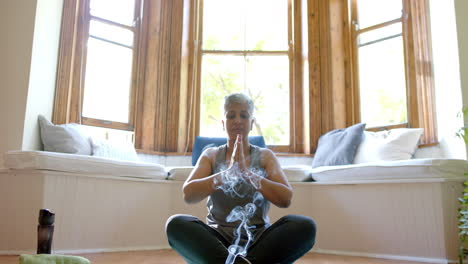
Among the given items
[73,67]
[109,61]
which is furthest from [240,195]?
[109,61]

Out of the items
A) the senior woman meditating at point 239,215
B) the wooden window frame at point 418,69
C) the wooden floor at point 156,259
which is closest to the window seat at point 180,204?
the wooden floor at point 156,259

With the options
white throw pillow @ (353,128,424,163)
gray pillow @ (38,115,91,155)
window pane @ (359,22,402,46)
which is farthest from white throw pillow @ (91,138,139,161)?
window pane @ (359,22,402,46)

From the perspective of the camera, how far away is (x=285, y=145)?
4156mm

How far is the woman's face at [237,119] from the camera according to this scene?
1.78 metres

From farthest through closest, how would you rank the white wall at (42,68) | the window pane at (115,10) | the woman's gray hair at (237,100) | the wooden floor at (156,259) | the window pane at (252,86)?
the window pane at (252,86) → the window pane at (115,10) → the white wall at (42,68) → the wooden floor at (156,259) → the woman's gray hair at (237,100)

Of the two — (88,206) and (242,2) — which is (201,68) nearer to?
(242,2)

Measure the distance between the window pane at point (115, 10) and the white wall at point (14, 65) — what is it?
764mm

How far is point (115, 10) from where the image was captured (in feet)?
13.2

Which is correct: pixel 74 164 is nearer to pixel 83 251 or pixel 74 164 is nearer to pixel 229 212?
pixel 83 251

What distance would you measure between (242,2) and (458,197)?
275cm

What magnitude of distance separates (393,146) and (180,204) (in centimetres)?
175

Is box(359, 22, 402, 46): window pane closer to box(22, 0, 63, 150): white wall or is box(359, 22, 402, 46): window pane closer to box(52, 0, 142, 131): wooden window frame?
box(52, 0, 142, 131): wooden window frame

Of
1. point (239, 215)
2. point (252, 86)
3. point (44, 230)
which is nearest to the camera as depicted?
point (44, 230)

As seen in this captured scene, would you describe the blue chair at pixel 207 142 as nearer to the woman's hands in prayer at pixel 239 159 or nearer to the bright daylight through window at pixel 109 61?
the bright daylight through window at pixel 109 61
